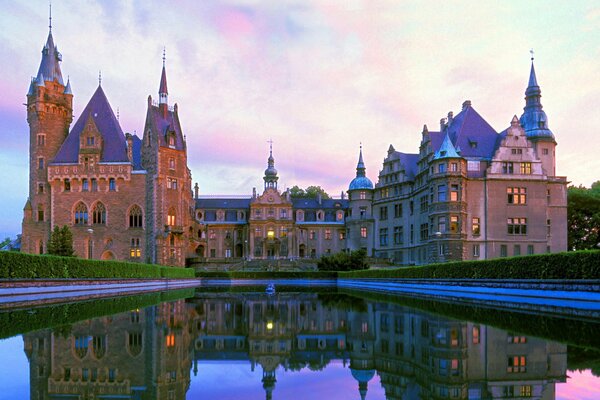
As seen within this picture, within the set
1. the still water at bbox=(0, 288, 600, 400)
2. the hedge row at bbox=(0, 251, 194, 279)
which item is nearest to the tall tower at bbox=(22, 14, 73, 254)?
the hedge row at bbox=(0, 251, 194, 279)

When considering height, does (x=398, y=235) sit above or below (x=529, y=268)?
below

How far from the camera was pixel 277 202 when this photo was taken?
78.7m

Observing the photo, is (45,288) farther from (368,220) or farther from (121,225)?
(368,220)

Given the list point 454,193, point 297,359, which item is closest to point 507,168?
point 454,193

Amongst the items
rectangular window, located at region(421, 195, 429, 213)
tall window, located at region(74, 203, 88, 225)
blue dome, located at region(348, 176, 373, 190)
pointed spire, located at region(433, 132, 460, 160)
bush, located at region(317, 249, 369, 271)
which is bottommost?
bush, located at region(317, 249, 369, 271)

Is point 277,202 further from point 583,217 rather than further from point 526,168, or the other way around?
point 583,217

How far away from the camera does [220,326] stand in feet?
48.7

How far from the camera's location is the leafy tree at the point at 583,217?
64.7 metres

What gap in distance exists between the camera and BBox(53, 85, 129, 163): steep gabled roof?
61116 millimetres

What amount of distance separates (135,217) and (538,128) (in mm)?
45895

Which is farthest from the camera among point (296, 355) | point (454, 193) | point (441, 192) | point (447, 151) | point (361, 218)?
point (361, 218)

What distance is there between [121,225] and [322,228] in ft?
107

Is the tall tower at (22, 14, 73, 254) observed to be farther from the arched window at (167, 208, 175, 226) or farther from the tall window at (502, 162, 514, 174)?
the tall window at (502, 162, 514, 174)

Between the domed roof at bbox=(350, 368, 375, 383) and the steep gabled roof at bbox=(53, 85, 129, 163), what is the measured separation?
5732 centimetres
